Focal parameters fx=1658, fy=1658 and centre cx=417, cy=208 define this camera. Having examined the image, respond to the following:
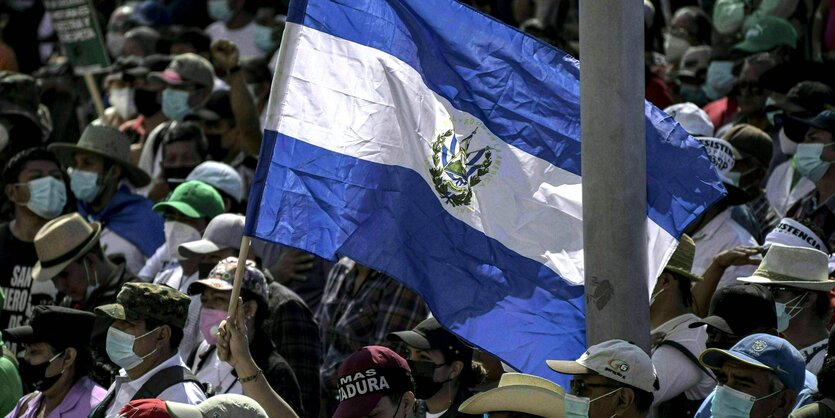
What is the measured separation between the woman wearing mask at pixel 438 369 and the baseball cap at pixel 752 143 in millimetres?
3268

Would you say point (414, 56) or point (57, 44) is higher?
point (414, 56)

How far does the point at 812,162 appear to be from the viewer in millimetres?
9938

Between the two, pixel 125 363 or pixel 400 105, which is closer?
pixel 400 105

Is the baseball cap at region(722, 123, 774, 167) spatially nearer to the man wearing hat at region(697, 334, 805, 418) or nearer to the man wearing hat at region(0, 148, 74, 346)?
the man wearing hat at region(697, 334, 805, 418)

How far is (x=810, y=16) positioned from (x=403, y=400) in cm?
796

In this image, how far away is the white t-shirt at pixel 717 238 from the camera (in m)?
9.65

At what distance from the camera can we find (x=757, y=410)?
655 centimetres

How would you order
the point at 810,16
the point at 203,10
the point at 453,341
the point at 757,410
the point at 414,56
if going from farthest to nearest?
the point at 203,10, the point at 810,16, the point at 453,341, the point at 414,56, the point at 757,410

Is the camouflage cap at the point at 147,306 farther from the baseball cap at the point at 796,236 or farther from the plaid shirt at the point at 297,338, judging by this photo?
the baseball cap at the point at 796,236

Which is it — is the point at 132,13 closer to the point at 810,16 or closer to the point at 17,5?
the point at 17,5

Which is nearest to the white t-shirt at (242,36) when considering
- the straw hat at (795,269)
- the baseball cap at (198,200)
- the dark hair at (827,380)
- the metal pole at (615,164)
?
the baseball cap at (198,200)

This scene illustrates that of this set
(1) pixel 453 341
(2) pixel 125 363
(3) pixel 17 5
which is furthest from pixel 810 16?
(3) pixel 17 5

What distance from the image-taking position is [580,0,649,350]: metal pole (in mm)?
→ 6676

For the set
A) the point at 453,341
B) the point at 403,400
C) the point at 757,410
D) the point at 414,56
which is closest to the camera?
the point at 757,410
